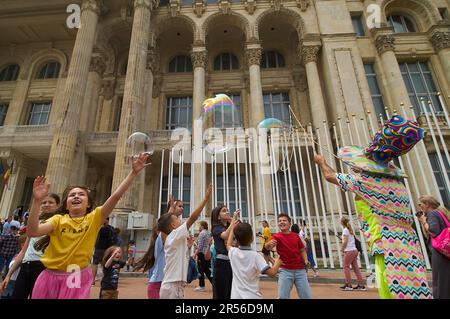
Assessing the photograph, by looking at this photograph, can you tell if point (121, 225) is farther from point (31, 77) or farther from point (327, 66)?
point (31, 77)

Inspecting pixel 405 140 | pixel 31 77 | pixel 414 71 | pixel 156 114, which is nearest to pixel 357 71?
pixel 414 71

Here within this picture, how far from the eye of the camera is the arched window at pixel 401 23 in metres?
18.5

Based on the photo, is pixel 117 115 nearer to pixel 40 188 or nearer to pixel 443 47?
pixel 40 188

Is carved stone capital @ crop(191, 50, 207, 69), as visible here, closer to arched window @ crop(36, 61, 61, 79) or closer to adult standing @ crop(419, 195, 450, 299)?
arched window @ crop(36, 61, 61, 79)

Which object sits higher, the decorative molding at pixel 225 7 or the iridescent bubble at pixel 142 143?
the decorative molding at pixel 225 7

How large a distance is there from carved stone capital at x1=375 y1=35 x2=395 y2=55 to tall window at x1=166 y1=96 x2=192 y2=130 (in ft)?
44.5

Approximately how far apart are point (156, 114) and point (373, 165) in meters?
18.0

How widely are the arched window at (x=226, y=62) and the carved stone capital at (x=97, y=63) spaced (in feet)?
27.7

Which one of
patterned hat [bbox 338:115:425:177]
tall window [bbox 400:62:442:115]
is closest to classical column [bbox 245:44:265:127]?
tall window [bbox 400:62:442:115]

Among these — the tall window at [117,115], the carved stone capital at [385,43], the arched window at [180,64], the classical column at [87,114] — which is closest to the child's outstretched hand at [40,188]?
the classical column at [87,114]

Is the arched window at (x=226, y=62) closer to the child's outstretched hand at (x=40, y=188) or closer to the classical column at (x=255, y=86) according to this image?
the classical column at (x=255, y=86)

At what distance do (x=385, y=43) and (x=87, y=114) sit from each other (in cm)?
1993

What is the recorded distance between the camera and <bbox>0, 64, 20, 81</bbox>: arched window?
2070 cm

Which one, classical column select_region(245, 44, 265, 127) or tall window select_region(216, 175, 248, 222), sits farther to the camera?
tall window select_region(216, 175, 248, 222)
